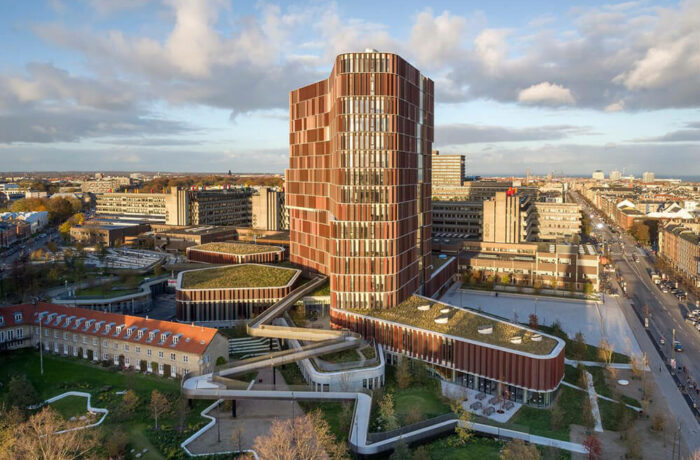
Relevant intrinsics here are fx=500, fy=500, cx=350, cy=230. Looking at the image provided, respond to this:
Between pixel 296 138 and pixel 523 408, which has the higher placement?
pixel 296 138

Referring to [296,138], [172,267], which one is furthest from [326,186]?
[172,267]

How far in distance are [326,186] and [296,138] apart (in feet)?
46.4

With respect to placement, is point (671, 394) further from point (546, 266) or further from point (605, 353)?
point (546, 266)

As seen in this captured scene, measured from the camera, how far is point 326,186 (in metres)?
90.2

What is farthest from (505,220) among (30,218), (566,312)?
(30,218)

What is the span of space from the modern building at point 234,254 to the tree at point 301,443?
61931 mm

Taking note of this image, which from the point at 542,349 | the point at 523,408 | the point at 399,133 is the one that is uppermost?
the point at 399,133

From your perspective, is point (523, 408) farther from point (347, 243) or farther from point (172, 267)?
point (172, 267)

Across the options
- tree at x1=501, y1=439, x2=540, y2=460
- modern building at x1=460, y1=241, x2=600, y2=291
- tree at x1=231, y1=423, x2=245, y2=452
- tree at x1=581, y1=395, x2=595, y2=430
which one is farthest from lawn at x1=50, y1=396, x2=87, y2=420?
modern building at x1=460, y1=241, x2=600, y2=291

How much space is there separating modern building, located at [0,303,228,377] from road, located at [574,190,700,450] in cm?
5082

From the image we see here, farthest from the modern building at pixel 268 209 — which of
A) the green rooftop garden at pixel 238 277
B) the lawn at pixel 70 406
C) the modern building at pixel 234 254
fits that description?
the lawn at pixel 70 406

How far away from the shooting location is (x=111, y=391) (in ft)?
Answer: 181

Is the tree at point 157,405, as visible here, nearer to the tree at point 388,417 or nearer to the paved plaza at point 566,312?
the tree at point 388,417

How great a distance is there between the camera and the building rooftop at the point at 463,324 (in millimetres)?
56469
